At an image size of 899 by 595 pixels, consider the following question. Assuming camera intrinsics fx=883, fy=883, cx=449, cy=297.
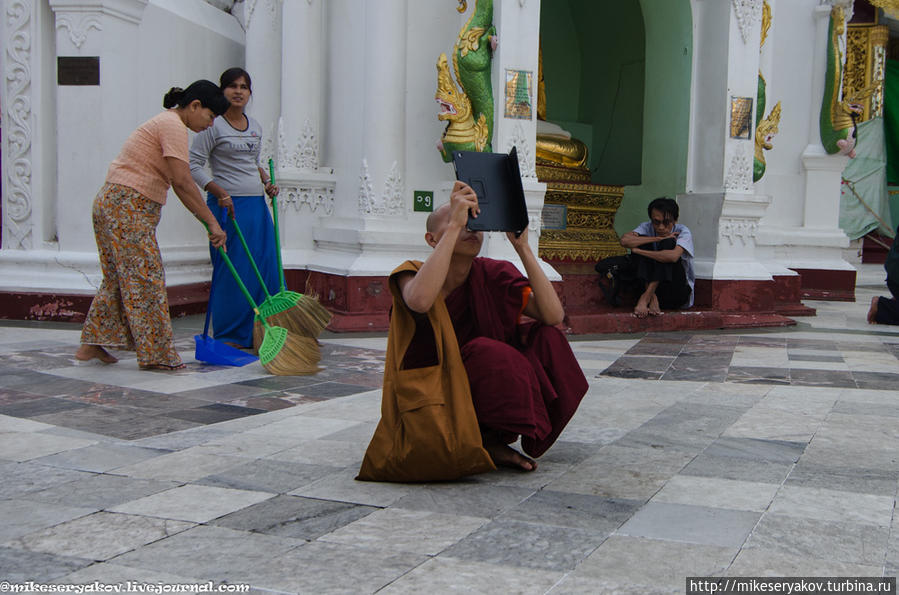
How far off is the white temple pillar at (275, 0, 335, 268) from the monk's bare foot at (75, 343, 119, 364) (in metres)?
2.35

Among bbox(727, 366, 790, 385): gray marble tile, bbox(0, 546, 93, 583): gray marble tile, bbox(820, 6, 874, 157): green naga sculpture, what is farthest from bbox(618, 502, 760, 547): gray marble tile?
bbox(820, 6, 874, 157): green naga sculpture

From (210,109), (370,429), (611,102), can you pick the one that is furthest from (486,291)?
(611,102)

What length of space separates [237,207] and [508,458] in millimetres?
3163

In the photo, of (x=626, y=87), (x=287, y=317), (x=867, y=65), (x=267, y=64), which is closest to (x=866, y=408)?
(x=287, y=317)

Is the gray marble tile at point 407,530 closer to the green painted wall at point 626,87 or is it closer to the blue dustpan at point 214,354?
the blue dustpan at point 214,354

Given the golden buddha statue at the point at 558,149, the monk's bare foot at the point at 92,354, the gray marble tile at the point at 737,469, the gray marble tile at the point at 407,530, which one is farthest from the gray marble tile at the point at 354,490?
the golden buddha statue at the point at 558,149

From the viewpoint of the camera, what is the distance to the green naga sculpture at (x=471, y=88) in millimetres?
6508

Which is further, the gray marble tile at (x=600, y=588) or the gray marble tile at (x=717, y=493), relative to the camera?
the gray marble tile at (x=717, y=493)

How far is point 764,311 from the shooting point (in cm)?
754

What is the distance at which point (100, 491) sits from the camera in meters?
2.67

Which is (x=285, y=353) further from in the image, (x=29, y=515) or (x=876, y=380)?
(x=876, y=380)

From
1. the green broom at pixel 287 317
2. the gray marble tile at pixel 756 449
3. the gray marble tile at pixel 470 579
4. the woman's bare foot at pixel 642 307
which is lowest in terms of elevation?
the gray marble tile at pixel 756 449

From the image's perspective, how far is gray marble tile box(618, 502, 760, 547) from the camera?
230 cm

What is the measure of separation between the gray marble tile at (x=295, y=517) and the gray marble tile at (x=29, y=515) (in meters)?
0.43
